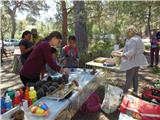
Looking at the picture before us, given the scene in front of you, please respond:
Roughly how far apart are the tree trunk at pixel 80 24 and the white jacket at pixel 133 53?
4197 mm

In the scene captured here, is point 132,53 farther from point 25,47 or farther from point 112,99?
point 25,47

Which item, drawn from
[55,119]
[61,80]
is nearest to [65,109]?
[55,119]

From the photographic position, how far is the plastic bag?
480 cm

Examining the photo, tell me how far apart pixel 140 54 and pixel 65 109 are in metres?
2.63

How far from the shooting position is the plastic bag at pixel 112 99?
189 inches

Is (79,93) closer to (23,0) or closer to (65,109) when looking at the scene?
(65,109)

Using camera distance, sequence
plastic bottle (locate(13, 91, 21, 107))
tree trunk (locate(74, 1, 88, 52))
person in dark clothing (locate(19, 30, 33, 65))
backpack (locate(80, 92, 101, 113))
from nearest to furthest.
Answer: plastic bottle (locate(13, 91, 21, 107)), backpack (locate(80, 92, 101, 113)), person in dark clothing (locate(19, 30, 33, 65)), tree trunk (locate(74, 1, 88, 52))

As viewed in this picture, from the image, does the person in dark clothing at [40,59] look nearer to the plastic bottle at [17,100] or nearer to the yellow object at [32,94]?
the yellow object at [32,94]

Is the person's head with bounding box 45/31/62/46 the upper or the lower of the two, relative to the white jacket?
upper

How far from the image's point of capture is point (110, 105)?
4.89 m

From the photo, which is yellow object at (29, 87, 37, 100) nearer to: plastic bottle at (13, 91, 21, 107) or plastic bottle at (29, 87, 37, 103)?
plastic bottle at (29, 87, 37, 103)

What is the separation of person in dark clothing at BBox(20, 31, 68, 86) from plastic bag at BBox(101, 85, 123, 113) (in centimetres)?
119

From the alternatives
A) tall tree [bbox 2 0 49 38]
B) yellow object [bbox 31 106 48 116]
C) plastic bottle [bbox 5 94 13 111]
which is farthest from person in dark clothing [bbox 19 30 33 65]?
tall tree [bbox 2 0 49 38]

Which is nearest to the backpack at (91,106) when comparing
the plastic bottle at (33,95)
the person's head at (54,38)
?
the person's head at (54,38)
